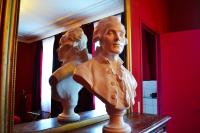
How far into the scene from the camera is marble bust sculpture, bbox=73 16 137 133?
3.37 ft

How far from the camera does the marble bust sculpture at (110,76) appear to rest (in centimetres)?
103

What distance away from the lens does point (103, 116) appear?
1.45 m

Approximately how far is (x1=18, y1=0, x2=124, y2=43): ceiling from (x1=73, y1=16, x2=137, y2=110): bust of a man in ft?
0.86

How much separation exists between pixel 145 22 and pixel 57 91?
1533 millimetres

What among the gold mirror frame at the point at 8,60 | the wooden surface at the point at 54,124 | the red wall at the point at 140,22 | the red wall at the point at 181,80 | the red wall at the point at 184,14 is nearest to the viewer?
the gold mirror frame at the point at 8,60

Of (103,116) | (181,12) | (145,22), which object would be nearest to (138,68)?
(145,22)

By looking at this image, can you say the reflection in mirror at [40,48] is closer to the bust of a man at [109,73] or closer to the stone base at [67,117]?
the stone base at [67,117]

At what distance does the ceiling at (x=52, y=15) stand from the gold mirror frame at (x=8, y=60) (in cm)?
7

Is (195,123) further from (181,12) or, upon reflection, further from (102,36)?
(102,36)

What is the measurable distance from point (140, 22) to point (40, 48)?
135 cm

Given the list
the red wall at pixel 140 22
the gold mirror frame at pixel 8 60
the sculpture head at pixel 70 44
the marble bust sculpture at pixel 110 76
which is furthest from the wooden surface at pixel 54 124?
the red wall at pixel 140 22

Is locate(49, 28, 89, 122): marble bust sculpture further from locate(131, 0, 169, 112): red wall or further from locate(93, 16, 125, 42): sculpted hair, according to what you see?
locate(131, 0, 169, 112): red wall

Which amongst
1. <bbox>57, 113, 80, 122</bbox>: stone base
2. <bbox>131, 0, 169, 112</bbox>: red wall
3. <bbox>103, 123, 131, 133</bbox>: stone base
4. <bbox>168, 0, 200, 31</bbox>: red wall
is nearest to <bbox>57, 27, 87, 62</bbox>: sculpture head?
<bbox>57, 113, 80, 122</bbox>: stone base

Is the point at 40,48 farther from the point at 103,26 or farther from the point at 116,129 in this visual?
the point at 116,129
